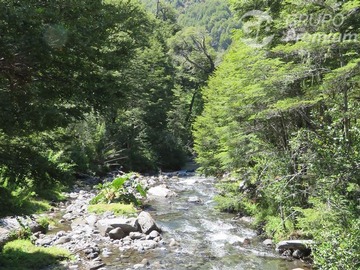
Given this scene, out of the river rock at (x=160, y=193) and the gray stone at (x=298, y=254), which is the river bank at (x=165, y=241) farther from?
the river rock at (x=160, y=193)

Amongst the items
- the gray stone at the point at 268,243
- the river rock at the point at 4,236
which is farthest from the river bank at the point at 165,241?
the river rock at the point at 4,236

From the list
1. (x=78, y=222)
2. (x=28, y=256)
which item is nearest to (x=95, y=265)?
(x=28, y=256)

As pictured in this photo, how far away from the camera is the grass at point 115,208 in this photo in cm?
1395

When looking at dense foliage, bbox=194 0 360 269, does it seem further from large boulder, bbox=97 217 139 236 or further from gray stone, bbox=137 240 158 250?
large boulder, bbox=97 217 139 236

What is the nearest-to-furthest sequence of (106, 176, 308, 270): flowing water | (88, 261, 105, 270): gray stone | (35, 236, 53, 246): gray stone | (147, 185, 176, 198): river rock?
(88, 261, 105, 270): gray stone
(106, 176, 308, 270): flowing water
(35, 236, 53, 246): gray stone
(147, 185, 176, 198): river rock

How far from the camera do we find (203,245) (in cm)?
1103

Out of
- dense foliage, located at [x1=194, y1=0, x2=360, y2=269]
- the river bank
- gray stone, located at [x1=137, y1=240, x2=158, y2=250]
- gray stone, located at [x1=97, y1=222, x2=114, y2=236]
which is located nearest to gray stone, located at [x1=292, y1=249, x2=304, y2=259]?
the river bank

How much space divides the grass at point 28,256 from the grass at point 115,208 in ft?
14.8

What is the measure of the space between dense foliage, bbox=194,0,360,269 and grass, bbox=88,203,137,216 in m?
3.66

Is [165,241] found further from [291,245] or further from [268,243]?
[291,245]

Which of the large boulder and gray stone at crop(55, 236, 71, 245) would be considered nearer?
gray stone at crop(55, 236, 71, 245)

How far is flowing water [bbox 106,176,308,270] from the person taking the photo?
30.9ft

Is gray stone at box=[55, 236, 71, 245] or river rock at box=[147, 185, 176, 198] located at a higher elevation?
gray stone at box=[55, 236, 71, 245]

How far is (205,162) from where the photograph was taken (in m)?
21.3
